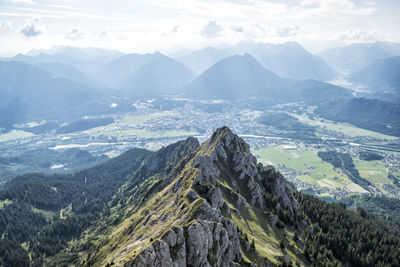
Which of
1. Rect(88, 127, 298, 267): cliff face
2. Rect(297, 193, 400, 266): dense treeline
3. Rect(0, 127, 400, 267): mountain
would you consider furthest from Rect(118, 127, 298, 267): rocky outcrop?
Rect(297, 193, 400, 266): dense treeline

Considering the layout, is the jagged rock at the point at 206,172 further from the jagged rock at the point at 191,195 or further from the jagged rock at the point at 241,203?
the jagged rock at the point at 241,203

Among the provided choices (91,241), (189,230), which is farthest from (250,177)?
(91,241)

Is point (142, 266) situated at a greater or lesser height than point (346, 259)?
greater

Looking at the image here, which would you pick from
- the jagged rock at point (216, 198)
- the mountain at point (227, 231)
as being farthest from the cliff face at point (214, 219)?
the mountain at point (227, 231)

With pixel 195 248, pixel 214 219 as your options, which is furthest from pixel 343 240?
pixel 195 248

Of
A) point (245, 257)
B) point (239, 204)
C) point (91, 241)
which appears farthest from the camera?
point (91, 241)

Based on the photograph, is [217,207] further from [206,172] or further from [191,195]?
[206,172]

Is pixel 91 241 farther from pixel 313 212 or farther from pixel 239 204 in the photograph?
pixel 313 212
